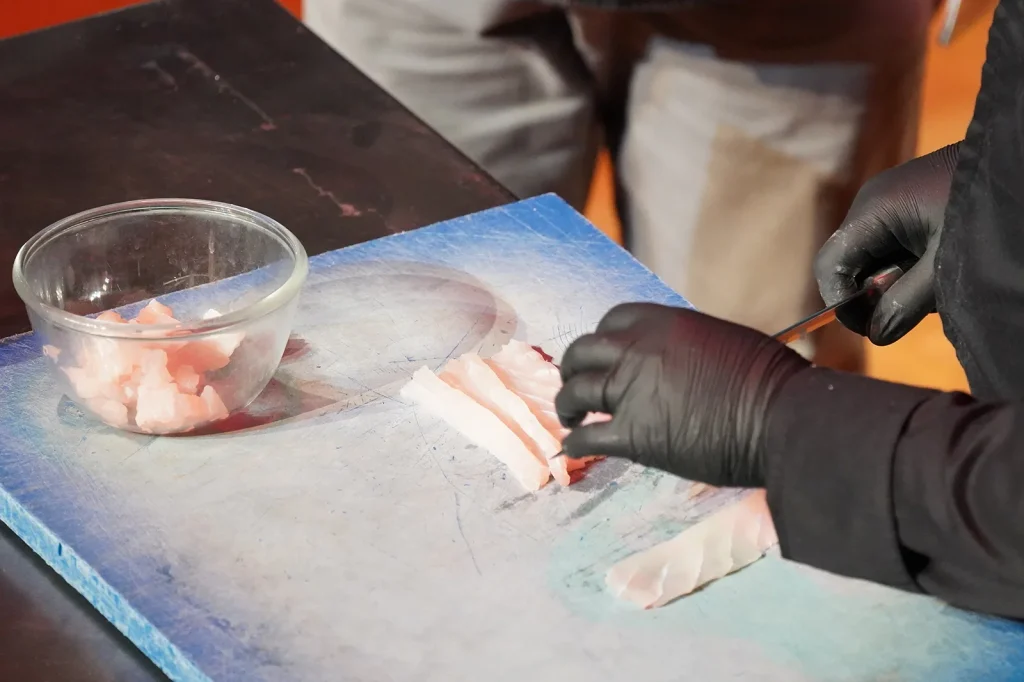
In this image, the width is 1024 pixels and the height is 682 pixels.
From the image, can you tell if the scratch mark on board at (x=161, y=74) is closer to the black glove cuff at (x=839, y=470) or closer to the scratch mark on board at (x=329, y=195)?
the scratch mark on board at (x=329, y=195)

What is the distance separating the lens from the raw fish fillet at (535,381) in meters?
1.19

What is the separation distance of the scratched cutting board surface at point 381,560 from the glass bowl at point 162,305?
0.04 m

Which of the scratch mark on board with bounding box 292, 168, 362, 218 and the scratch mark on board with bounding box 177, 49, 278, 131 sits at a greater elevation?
the scratch mark on board with bounding box 177, 49, 278, 131

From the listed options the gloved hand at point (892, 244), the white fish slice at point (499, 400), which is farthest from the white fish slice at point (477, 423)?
the gloved hand at point (892, 244)

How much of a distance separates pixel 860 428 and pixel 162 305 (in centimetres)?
72

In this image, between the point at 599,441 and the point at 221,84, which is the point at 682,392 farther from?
the point at 221,84

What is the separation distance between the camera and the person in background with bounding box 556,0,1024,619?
0.91 m

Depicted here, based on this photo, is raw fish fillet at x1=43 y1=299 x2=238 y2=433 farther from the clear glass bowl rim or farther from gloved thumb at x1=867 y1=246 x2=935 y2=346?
gloved thumb at x1=867 y1=246 x2=935 y2=346

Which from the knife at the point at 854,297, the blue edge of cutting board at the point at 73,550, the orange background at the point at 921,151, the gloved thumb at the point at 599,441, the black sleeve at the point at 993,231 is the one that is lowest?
the orange background at the point at 921,151

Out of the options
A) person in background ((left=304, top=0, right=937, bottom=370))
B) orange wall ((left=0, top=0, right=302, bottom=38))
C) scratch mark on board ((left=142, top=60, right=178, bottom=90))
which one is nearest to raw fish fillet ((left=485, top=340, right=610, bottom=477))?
scratch mark on board ((left=142, top=60, right=178, bottom=90))

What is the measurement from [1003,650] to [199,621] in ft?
2.09

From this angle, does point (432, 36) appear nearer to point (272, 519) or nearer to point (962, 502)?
point (272, 519)

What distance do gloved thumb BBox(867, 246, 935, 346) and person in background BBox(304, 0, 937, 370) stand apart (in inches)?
28.7

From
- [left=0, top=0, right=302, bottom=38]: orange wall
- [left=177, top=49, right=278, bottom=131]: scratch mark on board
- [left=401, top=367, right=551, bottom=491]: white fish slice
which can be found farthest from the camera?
[left=0, top=0, right=302, bottom=38]: orange wall
